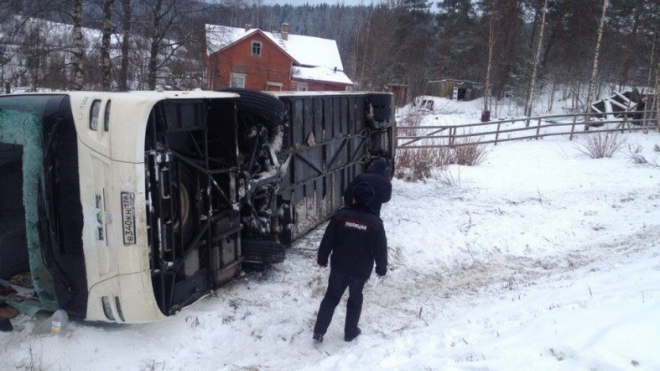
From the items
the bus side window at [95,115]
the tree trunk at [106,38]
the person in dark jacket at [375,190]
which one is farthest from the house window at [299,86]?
the bus side window at [95,115]

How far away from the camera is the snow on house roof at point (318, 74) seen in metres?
39.6

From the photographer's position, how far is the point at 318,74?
4072 centimetres

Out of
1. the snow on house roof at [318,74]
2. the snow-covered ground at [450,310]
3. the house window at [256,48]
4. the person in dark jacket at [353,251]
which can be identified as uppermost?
the house window at [256,48]

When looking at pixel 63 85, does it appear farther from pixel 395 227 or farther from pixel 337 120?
pixel 395 227

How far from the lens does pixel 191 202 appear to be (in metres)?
4.51

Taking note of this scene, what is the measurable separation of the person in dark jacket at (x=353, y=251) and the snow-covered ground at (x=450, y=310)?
303mm

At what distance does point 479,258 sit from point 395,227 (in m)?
1.53

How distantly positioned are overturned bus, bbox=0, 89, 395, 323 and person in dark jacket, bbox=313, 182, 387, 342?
1.24 meters

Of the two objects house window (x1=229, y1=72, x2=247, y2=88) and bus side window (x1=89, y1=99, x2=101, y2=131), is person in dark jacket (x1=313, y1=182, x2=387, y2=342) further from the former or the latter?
house window (x1=229, y1=72, x2=247, y2=88)

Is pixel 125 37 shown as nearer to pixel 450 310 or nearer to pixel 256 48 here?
pixel 450 310

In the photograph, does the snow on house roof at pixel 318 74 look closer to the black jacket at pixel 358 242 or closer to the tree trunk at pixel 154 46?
the tree trunk at pixel 154 46

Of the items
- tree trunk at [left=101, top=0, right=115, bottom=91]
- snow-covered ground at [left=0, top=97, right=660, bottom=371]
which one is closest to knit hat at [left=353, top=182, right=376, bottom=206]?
snow-covered ground at [left=0, top=97, right=660, bottom=371]

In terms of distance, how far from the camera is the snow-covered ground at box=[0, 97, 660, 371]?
10.7 ft

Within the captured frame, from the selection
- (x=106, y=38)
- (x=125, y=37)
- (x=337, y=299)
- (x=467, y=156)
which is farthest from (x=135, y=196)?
(x=125, y=37)
